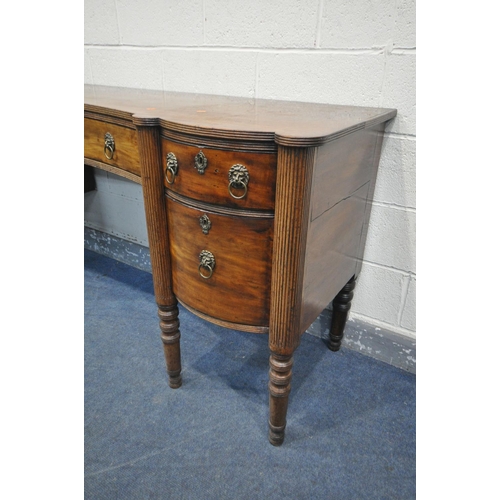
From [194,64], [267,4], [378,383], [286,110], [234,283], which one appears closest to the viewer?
[234,283]

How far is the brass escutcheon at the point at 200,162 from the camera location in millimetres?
832

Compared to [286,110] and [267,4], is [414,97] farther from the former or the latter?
[267,4]

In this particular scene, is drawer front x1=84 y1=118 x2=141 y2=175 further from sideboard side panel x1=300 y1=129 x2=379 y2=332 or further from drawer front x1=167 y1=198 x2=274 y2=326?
sideboard side panel x1=300 y1=129 x2=379 y2=332

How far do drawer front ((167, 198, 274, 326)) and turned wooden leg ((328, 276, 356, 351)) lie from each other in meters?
0.47

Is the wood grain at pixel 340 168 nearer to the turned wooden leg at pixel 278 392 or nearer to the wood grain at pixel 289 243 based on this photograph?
the wood grain at pixel 289 243

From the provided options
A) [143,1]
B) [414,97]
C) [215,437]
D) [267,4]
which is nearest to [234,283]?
[215,437]

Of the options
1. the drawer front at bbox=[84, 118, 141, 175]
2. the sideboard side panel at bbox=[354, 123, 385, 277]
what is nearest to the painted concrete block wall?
the sideboard side panel at bbox=[354, 123, 385, 277]

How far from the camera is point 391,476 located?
3.35 ft

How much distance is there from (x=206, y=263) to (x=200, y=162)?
237mm

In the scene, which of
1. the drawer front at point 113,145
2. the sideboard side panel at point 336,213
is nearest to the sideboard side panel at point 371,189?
the sideboard side panel at point 336,213

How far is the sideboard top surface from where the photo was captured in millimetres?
760

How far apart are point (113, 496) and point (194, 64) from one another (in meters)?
1.37

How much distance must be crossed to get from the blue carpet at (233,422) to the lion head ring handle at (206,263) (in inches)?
19.6

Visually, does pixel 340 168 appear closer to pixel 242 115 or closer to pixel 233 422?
pixel 242 115
